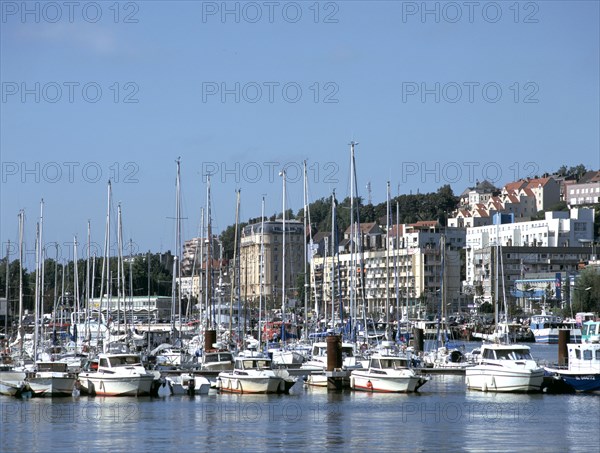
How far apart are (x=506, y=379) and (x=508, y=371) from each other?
384 mm

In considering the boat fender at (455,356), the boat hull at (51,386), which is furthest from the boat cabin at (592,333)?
the boat hull at (51,386)

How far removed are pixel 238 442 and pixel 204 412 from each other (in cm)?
1024

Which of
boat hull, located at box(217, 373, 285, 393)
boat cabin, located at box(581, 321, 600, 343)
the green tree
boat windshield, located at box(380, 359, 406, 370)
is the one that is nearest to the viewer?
boat hull, located at box(217, 373, 285, 393)

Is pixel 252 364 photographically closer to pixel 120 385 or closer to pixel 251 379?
pixel 251 379

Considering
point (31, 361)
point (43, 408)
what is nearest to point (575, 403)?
point (43, 408)

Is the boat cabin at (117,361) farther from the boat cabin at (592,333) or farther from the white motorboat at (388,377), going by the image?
the boat cabin at (592,333)

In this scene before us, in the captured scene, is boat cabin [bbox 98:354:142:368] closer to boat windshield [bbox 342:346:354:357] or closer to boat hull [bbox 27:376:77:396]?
boat hull [bbox 27:376:77:396]

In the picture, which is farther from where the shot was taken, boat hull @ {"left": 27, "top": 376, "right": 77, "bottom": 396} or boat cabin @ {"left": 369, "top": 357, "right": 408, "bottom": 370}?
boat cabin @ {"left": 369, "top": 357, "right": 408, "bottom": 370}

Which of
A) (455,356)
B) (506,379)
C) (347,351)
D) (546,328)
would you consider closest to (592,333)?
(506,379)

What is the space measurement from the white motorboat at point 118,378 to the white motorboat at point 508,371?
15.5m

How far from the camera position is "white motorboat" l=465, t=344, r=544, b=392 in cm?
6231

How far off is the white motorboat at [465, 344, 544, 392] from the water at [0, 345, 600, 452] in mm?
490

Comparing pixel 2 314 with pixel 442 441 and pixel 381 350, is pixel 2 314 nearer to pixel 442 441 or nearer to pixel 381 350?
pixel 381 350

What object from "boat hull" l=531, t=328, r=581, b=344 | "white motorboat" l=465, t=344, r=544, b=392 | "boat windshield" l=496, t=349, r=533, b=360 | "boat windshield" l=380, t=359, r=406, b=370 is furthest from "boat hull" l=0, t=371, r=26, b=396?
"boat hull" l=531, t=328, r=581, b=344
